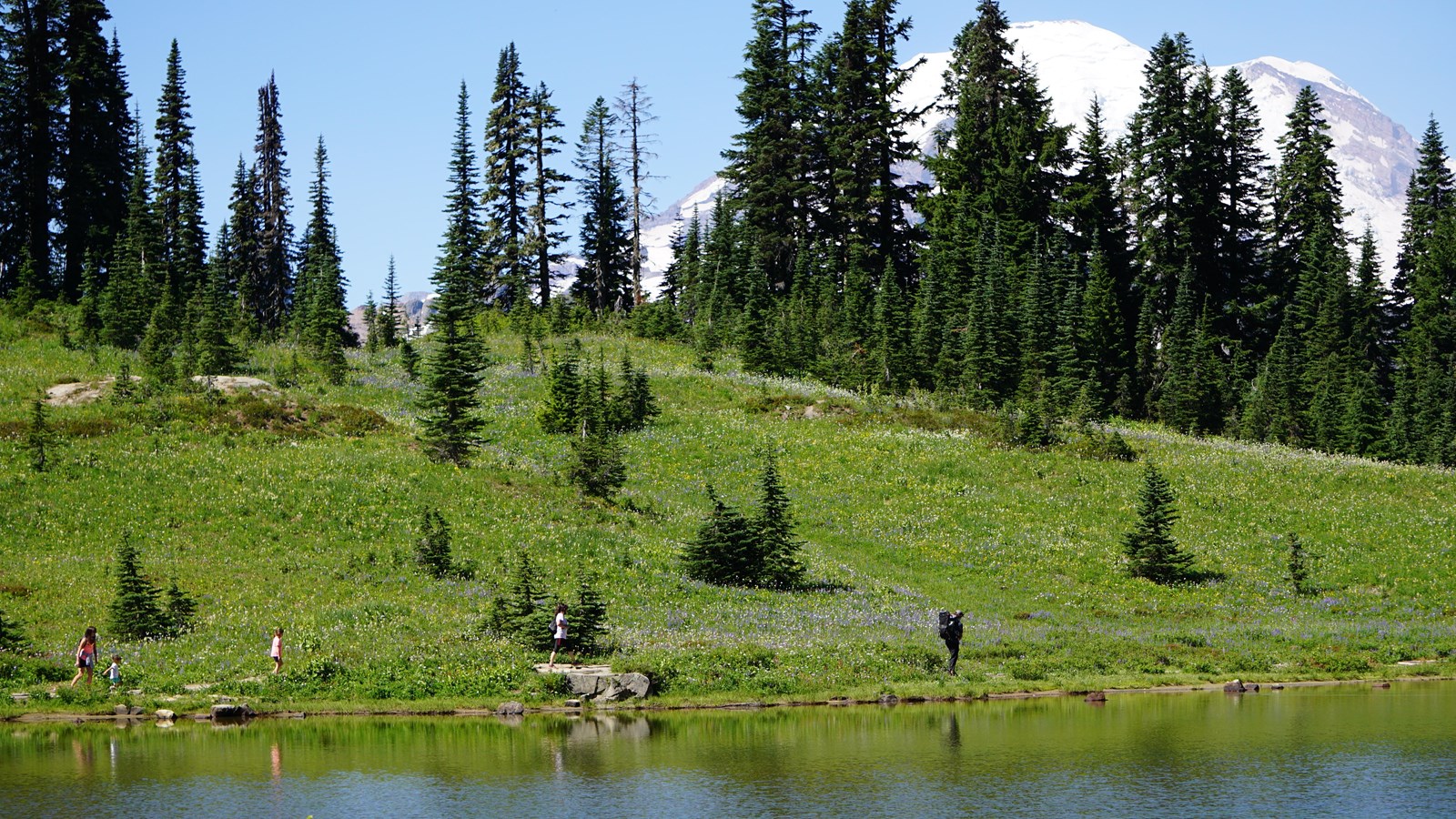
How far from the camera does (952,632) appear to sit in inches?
1190

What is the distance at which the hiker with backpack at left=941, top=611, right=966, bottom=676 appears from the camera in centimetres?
3017

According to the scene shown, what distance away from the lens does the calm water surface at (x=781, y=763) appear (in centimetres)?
1972

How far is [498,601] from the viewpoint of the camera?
3184cm

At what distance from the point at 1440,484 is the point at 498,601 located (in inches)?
1641

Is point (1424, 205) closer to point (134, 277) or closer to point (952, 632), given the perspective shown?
point (952, 632)

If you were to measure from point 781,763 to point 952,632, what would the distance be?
893cm

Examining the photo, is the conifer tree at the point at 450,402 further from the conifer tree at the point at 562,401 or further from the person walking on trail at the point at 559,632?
the person walking on trail at the point at 559,632

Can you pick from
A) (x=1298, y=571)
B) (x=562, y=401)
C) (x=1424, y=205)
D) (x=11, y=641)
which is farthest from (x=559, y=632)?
(x=1424, y=205)

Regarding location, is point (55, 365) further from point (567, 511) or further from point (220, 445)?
point (567, 511)

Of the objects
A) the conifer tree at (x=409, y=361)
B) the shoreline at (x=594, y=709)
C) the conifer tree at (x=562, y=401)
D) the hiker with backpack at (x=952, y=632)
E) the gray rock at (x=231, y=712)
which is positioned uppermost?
the conifer tree at (x=409, y=361)

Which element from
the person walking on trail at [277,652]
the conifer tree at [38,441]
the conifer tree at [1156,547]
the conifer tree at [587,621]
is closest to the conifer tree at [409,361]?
the conifer tree at [38,441]

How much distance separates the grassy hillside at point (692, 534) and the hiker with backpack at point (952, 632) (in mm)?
632

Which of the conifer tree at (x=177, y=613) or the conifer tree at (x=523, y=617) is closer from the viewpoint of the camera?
the conifer tree at (x=523, y=617)

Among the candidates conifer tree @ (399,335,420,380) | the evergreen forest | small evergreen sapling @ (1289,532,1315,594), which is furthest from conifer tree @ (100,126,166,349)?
small evergreen sapling @ (1289,532,1315,594)
